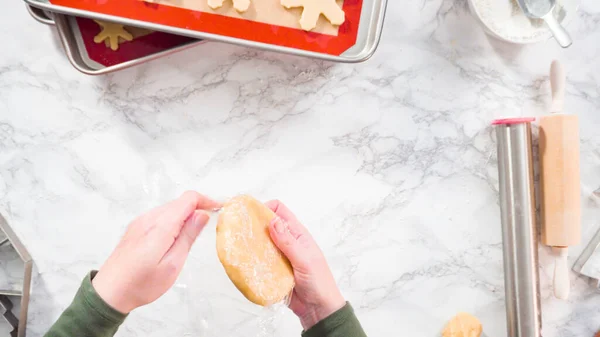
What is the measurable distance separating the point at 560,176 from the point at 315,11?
1.45ft

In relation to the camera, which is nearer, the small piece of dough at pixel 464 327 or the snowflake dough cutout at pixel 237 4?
the snowflake dough cutout at pixel 237 4

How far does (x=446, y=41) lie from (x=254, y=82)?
31 centimetres

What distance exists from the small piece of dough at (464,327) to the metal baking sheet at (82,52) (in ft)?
1.94

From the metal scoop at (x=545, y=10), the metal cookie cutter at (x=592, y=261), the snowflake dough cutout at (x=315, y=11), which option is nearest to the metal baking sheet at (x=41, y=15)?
the snowflake dough cutout at (x=315, y=11)

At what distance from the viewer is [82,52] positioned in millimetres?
736

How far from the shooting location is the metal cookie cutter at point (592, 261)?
817 millimetres

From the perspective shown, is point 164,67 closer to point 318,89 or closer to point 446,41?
point 318,89

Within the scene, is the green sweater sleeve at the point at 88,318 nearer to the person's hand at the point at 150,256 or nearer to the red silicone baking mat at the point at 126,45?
the person's hand at the point at 150,256

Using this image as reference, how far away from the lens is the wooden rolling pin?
77 centimetres

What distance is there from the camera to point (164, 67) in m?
0.79

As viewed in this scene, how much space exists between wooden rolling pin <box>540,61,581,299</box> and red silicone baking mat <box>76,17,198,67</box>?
553 millimetres

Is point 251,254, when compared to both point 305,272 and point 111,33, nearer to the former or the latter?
point 305,272

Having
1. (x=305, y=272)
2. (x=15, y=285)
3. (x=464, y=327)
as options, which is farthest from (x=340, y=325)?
(x=15, y=285)

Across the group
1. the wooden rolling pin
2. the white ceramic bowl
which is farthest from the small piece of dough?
the white ceramic bowl
